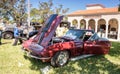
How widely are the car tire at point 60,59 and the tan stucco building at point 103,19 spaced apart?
17.3m

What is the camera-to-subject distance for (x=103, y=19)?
2589cm

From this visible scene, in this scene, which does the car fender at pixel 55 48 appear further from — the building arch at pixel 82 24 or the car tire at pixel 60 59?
the building arch at pixel 82 24

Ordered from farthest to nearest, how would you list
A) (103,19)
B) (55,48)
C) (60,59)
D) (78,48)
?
(103,19) < (78,48) < (60,59) < (55,48)

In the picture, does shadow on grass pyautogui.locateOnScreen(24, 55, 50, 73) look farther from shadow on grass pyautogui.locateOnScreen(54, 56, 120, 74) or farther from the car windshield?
the car windshield

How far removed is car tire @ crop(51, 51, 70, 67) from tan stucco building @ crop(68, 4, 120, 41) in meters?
17.3

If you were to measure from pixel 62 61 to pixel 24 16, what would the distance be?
24.3 metres

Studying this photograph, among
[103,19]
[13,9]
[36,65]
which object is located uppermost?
[13,9]

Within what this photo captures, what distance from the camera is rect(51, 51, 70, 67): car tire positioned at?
6.49 m

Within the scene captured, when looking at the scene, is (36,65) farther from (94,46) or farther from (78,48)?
(94,46)

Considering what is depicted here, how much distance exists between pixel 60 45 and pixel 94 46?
A: 224cm

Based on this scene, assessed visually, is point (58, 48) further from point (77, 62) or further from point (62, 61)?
point (77, 62)

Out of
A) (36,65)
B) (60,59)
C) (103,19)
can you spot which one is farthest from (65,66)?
(103,19)

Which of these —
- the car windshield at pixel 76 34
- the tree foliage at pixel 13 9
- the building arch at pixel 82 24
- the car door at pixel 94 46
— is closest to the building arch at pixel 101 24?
the building arch at pixel 82 24

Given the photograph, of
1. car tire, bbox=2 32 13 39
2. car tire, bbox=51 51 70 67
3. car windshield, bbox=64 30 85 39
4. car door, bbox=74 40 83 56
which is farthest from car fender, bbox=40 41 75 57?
car tire, bbox=2 32 13 39
